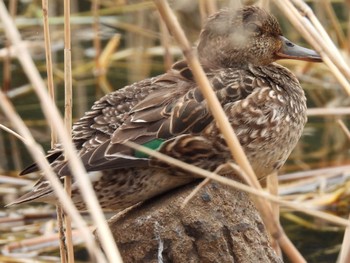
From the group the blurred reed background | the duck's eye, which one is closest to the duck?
the duck's eye

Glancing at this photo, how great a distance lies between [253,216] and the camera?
A: 4457mm

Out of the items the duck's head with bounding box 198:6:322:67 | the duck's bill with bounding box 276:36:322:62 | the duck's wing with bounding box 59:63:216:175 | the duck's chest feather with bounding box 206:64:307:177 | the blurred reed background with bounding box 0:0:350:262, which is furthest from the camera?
the blurred reed background with bounding box 0:0:350:262

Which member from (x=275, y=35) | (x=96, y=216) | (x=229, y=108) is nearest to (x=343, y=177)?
(x=275, y=35)

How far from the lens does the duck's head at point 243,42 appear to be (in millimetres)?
4926

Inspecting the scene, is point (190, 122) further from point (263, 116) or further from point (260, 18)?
point (260, 18)

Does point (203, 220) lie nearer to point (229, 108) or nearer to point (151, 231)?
point (151, 231)

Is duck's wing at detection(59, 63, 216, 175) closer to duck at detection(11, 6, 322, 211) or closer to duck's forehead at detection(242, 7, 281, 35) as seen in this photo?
duck at detection(11, 6, 322, 211)

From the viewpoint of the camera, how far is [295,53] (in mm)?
5094

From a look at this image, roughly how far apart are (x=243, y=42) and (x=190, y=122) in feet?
2.19

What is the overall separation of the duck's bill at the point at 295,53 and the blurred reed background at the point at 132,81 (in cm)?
42

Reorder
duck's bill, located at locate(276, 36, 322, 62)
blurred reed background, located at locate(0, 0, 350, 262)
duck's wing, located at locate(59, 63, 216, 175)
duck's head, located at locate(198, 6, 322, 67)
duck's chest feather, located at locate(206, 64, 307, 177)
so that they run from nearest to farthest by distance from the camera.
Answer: duck's wing, located at locate(59, 63, 216, 175), duck's chest feather, located at locate(206, 64, 307, 177), duck's head, located at locate(198, 6, 322, 67), duck's bill, located at locate(276, 36, 322, 62), blurred reed background, located at locate(0, 0, 350, 262)

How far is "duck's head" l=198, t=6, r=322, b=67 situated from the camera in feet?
16.2

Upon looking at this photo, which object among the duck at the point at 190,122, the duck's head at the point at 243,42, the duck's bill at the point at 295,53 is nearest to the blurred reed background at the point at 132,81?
the duck's head at the point at 243,42

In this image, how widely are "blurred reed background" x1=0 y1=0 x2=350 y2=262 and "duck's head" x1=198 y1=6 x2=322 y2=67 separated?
20 cm
